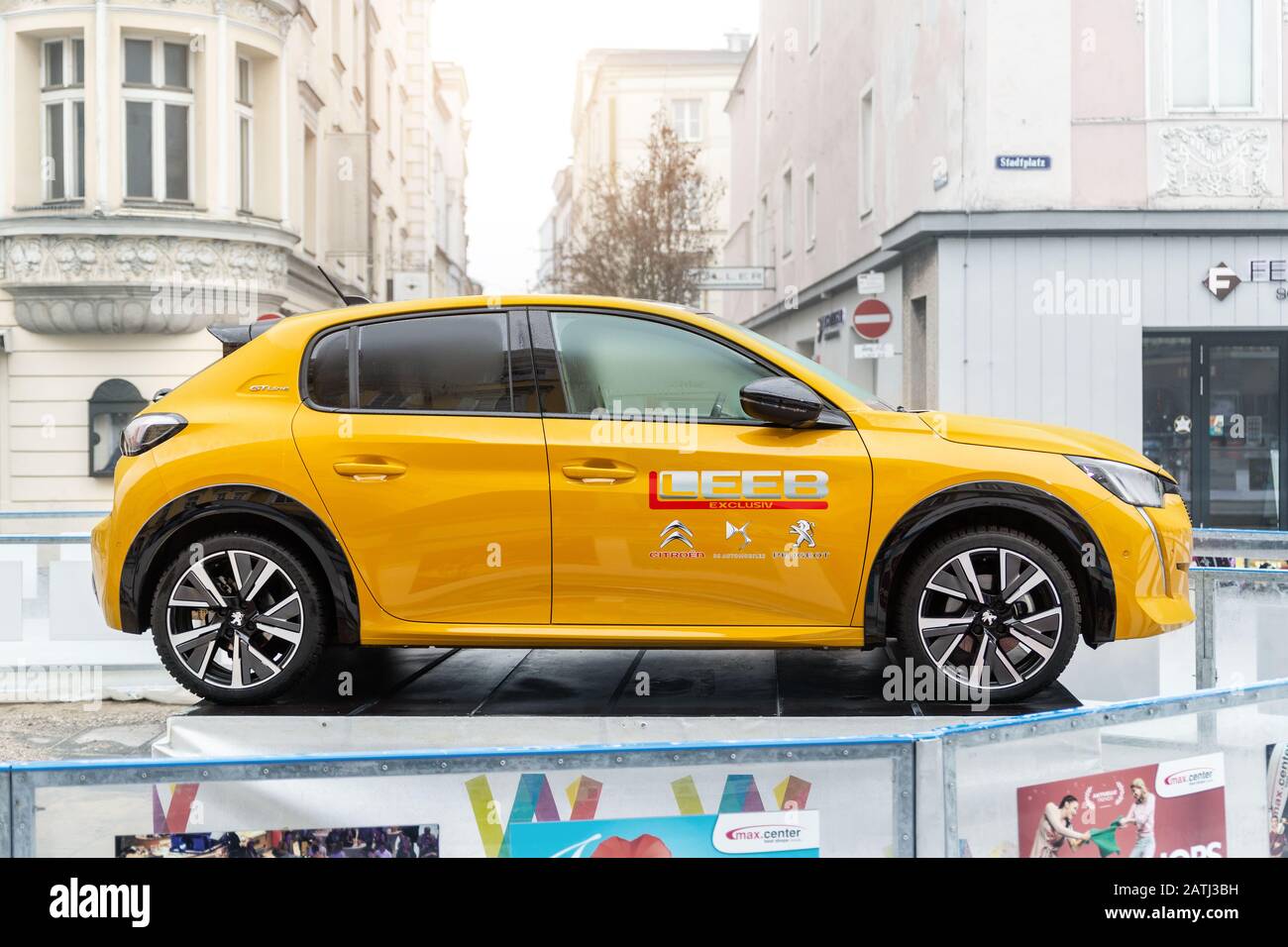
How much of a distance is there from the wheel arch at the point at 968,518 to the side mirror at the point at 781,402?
547mm

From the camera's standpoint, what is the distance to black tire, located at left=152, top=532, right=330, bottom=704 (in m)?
5.69

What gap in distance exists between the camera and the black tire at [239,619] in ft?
18.7

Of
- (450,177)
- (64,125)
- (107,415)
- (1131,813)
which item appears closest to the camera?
(1131,813)

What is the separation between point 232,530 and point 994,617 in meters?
2.99

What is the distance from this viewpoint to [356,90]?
30938mm

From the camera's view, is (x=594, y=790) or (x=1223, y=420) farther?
(x=1223, y=420)

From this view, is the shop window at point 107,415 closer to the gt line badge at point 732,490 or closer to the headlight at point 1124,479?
the gt line badge at point 732,490

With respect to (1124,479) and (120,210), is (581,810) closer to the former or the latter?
(1124,479)

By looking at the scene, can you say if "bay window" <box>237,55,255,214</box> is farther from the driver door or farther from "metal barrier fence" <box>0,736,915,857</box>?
"metal barrier fence" <box>0,736,915,857</box>

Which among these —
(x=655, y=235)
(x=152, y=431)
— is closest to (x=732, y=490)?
(x=152, y=431)

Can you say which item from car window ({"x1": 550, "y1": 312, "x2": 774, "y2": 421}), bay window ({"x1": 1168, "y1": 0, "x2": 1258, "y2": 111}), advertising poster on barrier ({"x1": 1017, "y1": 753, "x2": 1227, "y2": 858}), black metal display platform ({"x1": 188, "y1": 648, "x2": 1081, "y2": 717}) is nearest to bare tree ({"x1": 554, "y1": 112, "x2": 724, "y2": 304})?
bay window ({"x1": 1168, "y1": 0, "x2": 1258, "y2": 111})

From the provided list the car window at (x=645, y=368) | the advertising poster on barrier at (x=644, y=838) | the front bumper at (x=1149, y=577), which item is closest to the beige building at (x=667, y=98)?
the car window at (x=645, y=368)

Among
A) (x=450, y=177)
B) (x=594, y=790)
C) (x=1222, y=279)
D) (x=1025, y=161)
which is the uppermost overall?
(x=450, y=177)

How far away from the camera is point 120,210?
768 inches
